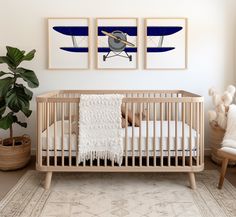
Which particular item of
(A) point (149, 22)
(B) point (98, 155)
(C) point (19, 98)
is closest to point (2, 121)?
(C) point (19, 98)

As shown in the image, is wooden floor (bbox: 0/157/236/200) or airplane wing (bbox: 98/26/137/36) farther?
airplane wing (bbox: 98/26/137/36)

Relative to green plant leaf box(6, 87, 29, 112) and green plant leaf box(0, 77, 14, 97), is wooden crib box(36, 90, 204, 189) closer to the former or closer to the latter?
green plant leaf box(6, 87, 29, 112)

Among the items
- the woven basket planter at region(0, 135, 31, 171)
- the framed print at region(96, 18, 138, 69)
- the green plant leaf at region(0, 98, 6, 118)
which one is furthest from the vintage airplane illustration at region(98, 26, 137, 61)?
the woven basket planter at region(0, 135, 31, 171)

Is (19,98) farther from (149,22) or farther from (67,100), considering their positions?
(149,22)

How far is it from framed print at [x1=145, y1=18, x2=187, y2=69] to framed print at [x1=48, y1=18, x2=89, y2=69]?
2.32 feet

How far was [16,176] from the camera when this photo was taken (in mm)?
2783

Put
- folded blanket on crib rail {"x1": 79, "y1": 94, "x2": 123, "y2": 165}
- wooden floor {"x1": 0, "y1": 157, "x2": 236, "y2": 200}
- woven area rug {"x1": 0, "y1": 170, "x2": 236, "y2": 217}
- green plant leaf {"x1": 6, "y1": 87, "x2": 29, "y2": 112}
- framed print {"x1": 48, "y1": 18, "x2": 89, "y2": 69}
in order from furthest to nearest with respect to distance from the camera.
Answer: framed print {"x1": 48, "y1": 18, "x2": 89, "y2": 69}
green plant leaf {"x1": 6, "y1": 87, "x2": 29, "y2": 112}
wooden floor {"x1": 0, "y1": 157, "x2": 236, "y2": 200}
folded blanket on crib rail {"x1": 79, "y1": 94, "x2": 123, "y2": 165}
woven area rug {"x1": 0, "y1": 170, "x2": 236, "y2": 217}

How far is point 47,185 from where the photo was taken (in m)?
2.46

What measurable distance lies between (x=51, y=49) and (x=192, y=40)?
1.61 metres

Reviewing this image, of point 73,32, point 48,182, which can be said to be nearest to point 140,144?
point 48,182

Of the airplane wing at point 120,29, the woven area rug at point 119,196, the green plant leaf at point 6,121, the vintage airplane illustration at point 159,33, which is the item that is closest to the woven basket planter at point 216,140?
the woven area rug at point 119,196

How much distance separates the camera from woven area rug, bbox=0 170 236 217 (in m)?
2.05

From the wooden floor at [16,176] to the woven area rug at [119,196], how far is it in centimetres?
7

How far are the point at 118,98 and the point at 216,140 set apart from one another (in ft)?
4.41
